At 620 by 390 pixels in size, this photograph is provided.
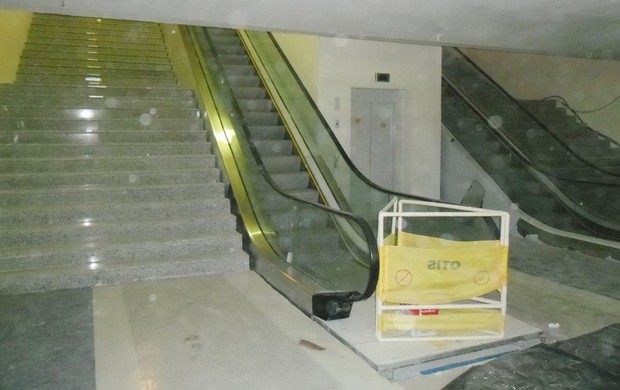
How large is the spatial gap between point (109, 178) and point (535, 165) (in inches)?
281

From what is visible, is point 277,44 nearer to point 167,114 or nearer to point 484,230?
point 167,114

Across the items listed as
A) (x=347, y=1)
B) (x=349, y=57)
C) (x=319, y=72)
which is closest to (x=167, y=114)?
(x=319, y=72)

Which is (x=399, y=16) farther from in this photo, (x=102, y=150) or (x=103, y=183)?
(x=102, y=150)

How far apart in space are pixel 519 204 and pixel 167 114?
6446 mm

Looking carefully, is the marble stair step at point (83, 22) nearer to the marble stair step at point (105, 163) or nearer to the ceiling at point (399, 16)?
the marble stair step at point (105, 163)

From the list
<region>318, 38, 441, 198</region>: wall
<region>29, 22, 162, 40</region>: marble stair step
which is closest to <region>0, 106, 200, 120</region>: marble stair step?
<region>318, 38, 441, 198</region>: wall

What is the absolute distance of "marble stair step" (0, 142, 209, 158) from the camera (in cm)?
644

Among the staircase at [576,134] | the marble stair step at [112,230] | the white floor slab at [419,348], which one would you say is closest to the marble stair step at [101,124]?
the marble stair step at [112,230]

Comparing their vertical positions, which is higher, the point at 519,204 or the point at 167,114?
the point at 167,114

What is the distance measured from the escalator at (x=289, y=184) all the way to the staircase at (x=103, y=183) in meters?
0.46

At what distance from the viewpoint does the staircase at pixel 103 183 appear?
537 centimetres

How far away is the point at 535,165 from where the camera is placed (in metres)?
8.59

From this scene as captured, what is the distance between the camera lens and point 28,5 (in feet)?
14.1

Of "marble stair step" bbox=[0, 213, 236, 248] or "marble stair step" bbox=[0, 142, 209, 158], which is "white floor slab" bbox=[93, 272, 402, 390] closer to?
"marble stair step" bbox=[0, 213, 236, 248]
